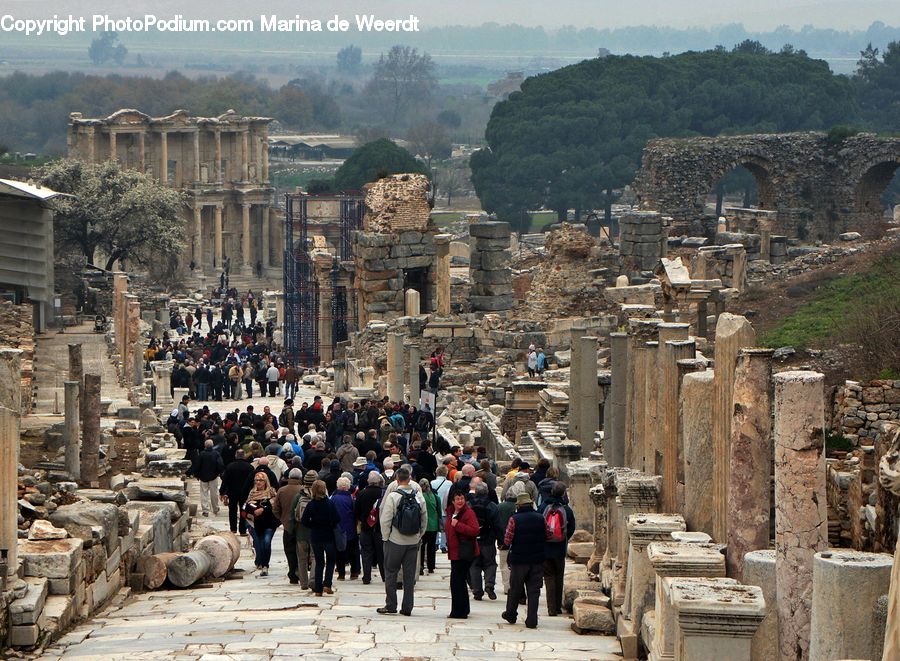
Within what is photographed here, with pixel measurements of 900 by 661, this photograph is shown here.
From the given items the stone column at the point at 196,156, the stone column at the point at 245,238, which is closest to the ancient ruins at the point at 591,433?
the stone column at the point at 245,238

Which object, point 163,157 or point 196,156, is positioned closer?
point 163,157

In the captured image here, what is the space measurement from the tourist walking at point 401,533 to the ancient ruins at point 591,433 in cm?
108

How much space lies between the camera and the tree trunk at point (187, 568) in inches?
612

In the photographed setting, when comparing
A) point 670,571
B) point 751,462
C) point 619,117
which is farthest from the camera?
point 619,117

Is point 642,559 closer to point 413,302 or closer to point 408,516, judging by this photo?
point 408,516

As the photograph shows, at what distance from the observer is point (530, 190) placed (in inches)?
3438

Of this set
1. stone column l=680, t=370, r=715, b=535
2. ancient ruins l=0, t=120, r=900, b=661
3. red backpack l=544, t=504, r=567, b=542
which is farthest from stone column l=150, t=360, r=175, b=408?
stone column l=680, t=370, r=715, b=535

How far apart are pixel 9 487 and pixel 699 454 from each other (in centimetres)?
470

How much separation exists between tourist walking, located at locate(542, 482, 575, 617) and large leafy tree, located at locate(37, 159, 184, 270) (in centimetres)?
4978

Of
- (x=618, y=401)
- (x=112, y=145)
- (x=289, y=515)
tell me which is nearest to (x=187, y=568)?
(x=289, y=515)

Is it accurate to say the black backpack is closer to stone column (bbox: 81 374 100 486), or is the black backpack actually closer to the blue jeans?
the blue jeans

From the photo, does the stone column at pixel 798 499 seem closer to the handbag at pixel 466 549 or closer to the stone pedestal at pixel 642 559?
the stone pedestal at pixel 642 559

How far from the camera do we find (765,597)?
11.1 metres

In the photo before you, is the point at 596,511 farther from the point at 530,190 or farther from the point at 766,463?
the point at 530,190
